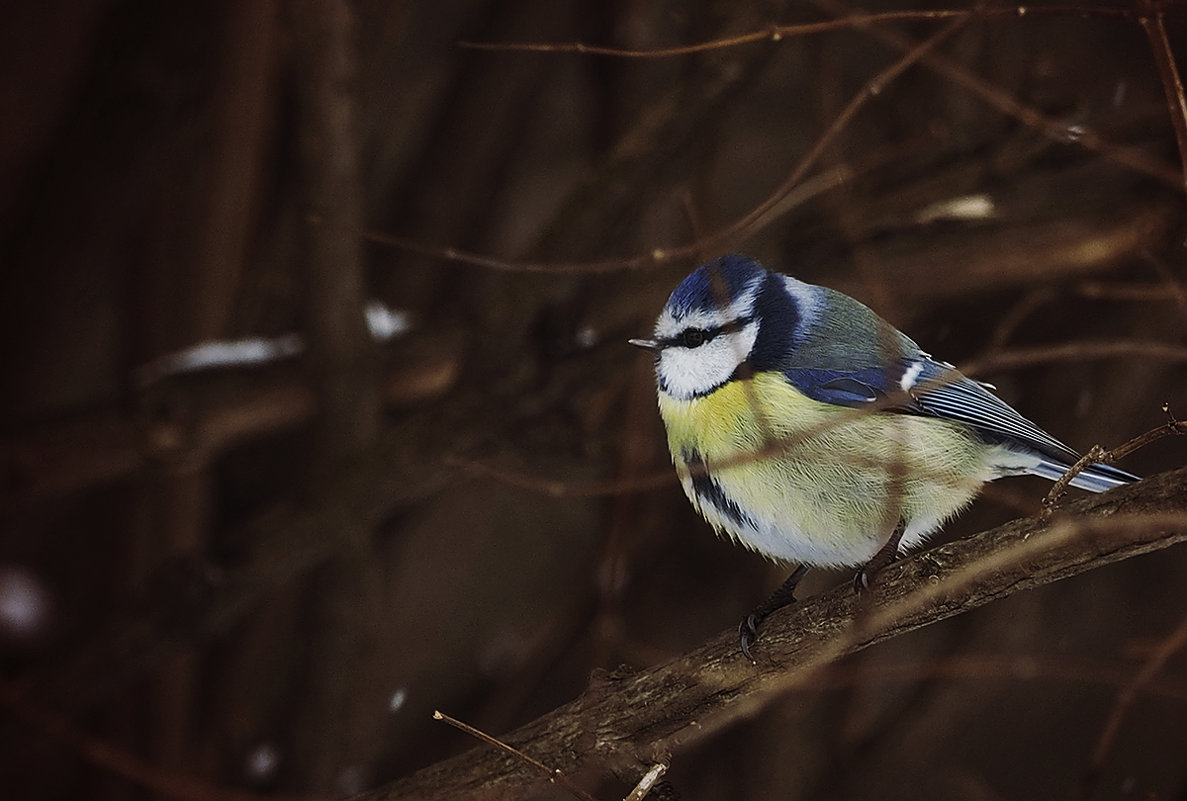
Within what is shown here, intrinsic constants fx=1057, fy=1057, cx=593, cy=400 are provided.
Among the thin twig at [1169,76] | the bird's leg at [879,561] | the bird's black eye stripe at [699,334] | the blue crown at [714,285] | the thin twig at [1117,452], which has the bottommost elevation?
the bird's leg at [879,561]

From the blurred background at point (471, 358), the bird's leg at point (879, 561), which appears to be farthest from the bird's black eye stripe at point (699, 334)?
the blurred background at point (471, 358)

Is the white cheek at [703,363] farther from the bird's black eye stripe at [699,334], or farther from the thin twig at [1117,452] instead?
the thin twig at [1117,452]

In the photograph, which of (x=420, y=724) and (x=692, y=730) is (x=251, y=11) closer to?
(x=420, y=724)

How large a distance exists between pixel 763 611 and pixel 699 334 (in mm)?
188

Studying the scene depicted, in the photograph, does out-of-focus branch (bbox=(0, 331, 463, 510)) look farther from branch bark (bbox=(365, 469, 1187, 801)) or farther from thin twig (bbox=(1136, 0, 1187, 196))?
thin twig (bbox=(1136, 0, 1187, 196))

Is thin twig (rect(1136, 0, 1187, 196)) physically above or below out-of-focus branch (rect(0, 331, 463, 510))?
above

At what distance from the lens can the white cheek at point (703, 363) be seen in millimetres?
639

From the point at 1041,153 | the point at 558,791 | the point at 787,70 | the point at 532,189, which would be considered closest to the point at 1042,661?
the point at 1041,153

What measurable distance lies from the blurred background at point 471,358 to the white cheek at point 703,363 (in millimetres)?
315

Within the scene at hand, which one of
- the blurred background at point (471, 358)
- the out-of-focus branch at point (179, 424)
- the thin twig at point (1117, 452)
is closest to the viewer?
the thin twig at point (1117, 452)

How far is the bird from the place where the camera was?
58 cm

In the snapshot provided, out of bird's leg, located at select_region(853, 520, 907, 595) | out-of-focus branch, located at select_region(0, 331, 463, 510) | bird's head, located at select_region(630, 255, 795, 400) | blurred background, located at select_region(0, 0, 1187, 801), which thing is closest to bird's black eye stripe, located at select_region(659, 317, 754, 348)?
bird's head, located at select_region(630, 255, 795, 400)

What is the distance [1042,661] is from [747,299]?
2.32 ft

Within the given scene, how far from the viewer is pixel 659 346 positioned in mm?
638
